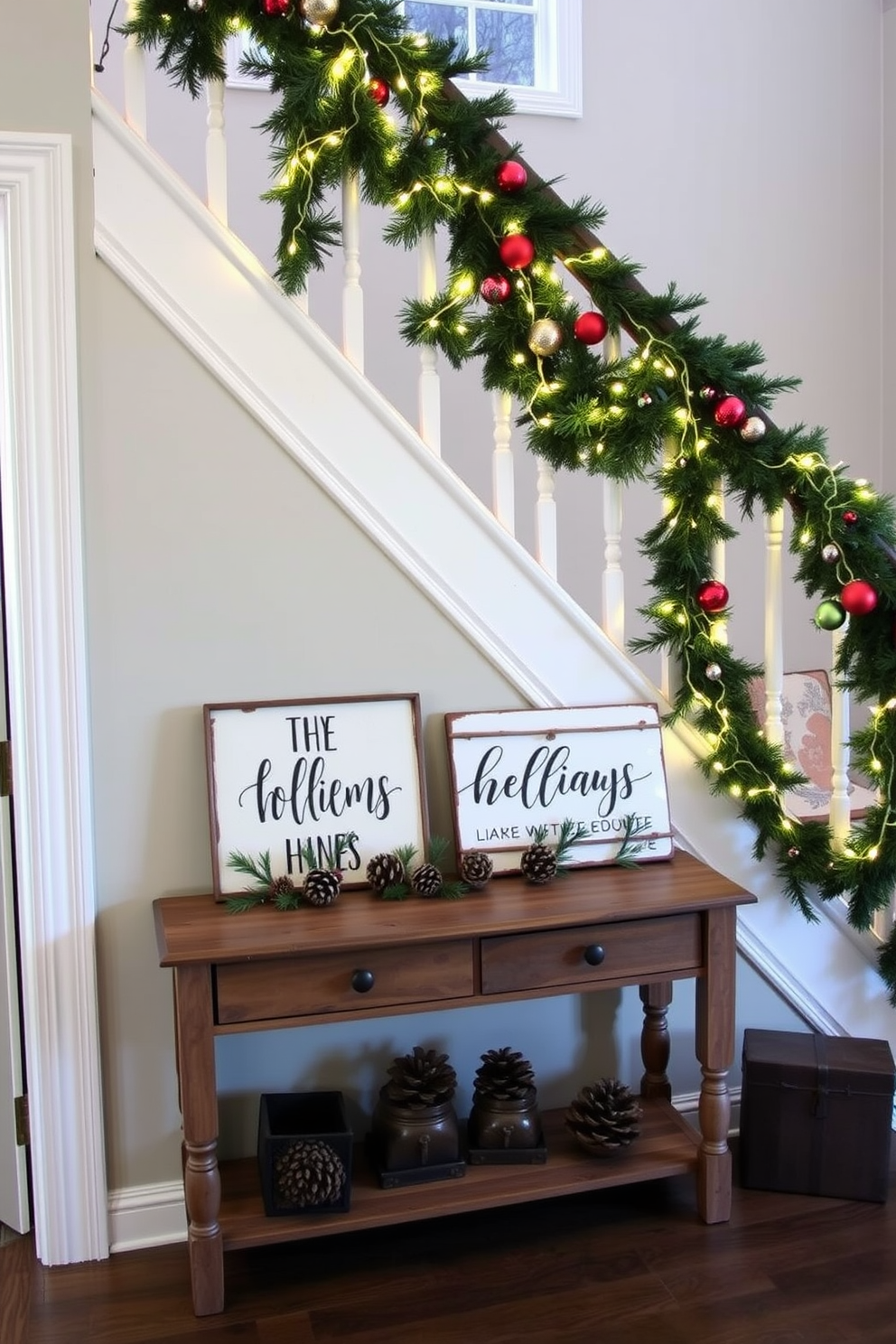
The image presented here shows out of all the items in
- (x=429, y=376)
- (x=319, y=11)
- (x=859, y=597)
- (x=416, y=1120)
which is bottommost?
(x=416, y=1120)

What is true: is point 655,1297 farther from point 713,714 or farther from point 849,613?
point 849,613

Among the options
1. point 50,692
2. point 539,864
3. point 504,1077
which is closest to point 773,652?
point 539,864

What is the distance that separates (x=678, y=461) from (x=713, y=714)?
1.67 feet

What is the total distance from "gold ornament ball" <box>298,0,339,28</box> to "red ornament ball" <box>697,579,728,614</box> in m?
1.26

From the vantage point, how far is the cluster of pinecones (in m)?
2.06

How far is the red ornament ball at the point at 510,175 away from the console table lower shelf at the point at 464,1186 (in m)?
1.82

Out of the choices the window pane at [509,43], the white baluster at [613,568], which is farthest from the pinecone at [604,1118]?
the window pane at [509,43]

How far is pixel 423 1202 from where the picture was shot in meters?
2.01

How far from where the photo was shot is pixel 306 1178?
1.94 meters

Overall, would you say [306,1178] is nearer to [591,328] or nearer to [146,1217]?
[146,1217]

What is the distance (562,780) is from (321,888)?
53 centimetres

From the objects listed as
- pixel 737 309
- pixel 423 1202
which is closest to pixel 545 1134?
pixel 423 1202

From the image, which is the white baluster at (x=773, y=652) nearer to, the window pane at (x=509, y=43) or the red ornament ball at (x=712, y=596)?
the red ornament ball at (x=712, y=596)

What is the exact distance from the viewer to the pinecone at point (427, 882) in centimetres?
206
